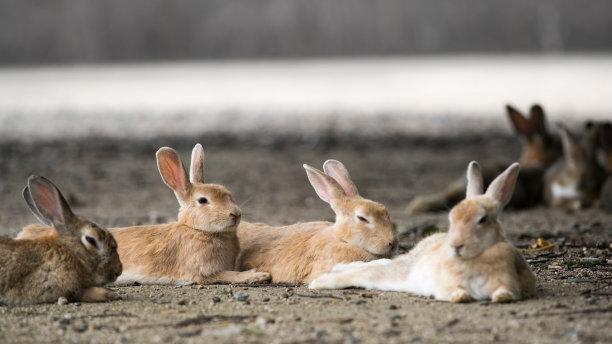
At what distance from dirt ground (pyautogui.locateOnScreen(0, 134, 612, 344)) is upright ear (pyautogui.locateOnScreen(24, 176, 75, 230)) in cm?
58

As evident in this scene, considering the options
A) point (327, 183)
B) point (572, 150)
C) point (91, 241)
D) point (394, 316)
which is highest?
point (327, 183)

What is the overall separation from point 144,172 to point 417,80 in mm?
22667

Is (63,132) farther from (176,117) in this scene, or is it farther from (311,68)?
(311,68)

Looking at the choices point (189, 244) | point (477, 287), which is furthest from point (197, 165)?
point (477, 287)

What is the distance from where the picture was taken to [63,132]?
19.8 m

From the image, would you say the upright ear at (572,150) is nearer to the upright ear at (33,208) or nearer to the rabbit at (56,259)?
the rabbit at (56,259)

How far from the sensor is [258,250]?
7148mm

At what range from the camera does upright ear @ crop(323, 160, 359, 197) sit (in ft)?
23.2

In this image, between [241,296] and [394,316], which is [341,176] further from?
[394,316]

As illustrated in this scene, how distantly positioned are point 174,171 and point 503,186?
2436 mm

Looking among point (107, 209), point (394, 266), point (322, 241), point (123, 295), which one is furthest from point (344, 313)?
point (107, 209)

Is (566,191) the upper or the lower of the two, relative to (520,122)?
lower

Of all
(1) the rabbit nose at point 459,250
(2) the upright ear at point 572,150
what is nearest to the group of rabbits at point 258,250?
(1) the rabbit nose at point 459,250

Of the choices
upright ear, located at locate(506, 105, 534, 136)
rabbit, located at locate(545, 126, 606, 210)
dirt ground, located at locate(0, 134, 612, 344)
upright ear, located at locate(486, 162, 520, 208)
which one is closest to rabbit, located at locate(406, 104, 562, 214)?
upright ear, located at locate(506, 105, 534, 136)
